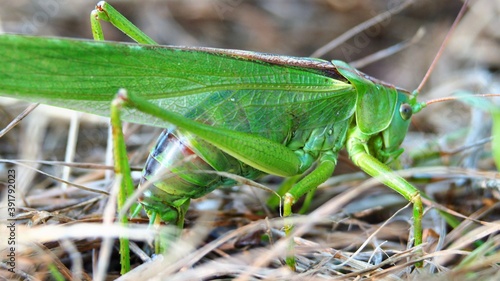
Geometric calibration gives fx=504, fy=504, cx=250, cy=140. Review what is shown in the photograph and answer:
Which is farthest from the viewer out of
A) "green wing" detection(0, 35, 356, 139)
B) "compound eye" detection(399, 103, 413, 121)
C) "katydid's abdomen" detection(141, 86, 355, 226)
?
"compound eye" detection(399, 103, 413, 121)

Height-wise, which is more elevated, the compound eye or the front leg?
the compound eye

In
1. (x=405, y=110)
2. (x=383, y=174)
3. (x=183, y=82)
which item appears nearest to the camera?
(x=183, y=82)

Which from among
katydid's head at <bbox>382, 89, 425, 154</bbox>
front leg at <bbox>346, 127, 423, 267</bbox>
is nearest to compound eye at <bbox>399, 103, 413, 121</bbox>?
katydid's head at <bbox>382, 89, 425, 154</bbox>

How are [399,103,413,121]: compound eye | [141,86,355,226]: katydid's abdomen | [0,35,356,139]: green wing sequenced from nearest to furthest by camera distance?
1. [0,35,356,139]: green wing
2. [141,86,355,226]: katydid's abdomen
3. [399,103,413,121]: compound eye

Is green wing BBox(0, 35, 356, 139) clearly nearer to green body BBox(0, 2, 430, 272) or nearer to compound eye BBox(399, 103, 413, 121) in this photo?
green body BBox(0, 2, 430, 272)

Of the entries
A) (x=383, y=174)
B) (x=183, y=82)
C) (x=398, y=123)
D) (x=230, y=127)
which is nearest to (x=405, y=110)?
(x=398, y=123)

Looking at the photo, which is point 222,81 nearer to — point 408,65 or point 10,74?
point 10,74

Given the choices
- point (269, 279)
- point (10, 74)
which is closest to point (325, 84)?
point (269, 279)

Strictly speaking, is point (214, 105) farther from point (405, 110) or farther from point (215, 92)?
point (405, 110)

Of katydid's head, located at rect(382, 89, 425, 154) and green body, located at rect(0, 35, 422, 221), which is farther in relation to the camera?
katydid's head, located at rect(382, 89, 425, 154)
